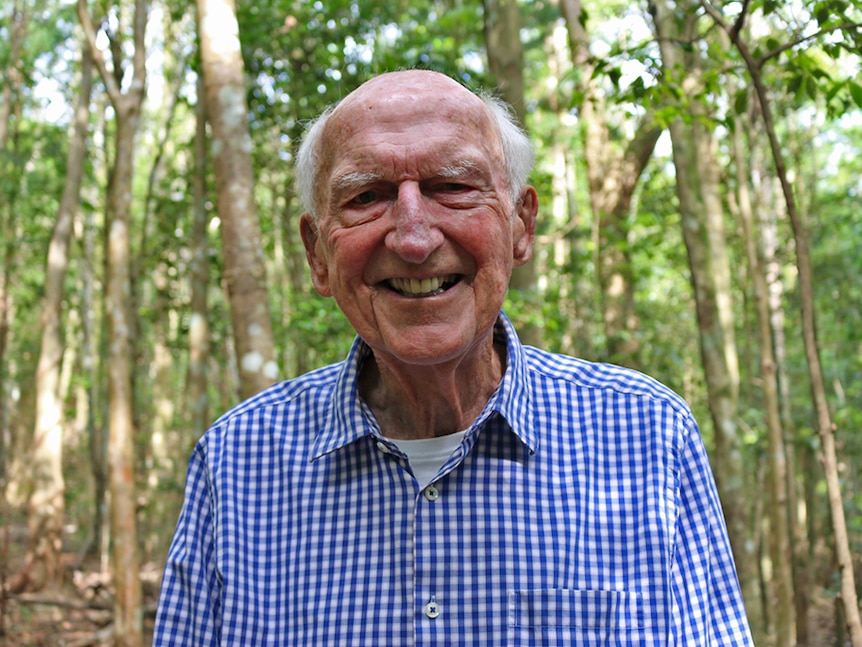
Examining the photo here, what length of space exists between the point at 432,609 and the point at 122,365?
5.84 metres

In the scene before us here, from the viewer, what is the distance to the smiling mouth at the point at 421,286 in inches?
72.7

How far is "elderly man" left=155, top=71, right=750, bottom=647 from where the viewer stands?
1765mm

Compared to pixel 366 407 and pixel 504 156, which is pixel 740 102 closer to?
pixel 504 156

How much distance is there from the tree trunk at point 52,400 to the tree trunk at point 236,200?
620 cm

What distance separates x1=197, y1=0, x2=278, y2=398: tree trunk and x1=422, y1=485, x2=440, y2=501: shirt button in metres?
2.76

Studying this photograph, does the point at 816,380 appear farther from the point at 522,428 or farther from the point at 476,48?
the point at 476,48

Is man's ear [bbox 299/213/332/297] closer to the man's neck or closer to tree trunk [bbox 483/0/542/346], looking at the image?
the man's neck

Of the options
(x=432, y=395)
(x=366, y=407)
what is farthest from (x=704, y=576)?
(x=366, y=407)

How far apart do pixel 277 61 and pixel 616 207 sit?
12.7 feet

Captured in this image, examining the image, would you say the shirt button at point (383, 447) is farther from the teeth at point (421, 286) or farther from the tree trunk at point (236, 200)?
the tree trunk at point (236, 200)

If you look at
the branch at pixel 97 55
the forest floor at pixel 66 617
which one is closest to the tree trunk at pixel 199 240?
the branch at pixel 97 55

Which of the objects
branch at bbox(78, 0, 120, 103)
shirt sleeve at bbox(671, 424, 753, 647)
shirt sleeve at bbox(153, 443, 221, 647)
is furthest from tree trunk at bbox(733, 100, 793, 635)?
shirt sleeve at bbox(153, 443, 221, 647)

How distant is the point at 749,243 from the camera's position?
8.41 meters

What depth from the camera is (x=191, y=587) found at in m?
1.92
